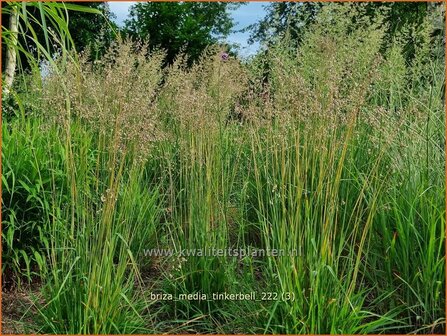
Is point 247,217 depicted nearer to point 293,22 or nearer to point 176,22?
point 293,22

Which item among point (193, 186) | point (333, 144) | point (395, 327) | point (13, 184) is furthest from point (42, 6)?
point (395, 327)

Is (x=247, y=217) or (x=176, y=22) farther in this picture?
(x=176, y=22)

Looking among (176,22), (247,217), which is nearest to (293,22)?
(176,22)

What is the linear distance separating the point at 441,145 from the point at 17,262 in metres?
2.55

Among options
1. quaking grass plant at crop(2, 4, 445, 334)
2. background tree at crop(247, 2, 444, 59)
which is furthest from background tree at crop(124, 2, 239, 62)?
quaking grass plant at crop(2, 4, 445, 334)

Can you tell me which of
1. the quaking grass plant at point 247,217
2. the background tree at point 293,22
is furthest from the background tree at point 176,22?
the quaking grass plant at point 247,217

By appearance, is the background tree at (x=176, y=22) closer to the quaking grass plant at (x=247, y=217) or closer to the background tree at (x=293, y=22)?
the background tree at (x=293, y=22)

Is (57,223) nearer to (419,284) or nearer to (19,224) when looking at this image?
(19,224)

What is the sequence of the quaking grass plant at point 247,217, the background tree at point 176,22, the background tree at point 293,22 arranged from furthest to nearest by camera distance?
the background tree at point 176,22, the background tree at point 293,22, the quaking grass plant at point 247,217

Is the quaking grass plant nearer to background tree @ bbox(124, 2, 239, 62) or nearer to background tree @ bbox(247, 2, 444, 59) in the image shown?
background tree @ bbox(247, 2, 444, 59)

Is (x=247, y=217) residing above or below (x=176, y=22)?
below

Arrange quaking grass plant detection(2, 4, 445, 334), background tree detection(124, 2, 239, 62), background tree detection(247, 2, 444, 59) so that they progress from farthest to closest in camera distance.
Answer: background tree detection(124, 2, 239, 62) → background tree detection(247, 2, 444, 59) → quaking grass plant detection(2, 4, 445, 334)

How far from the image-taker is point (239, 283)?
2.44 m

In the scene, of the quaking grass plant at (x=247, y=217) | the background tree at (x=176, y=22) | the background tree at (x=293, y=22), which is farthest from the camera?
the background tree at (x=176, y=22)
